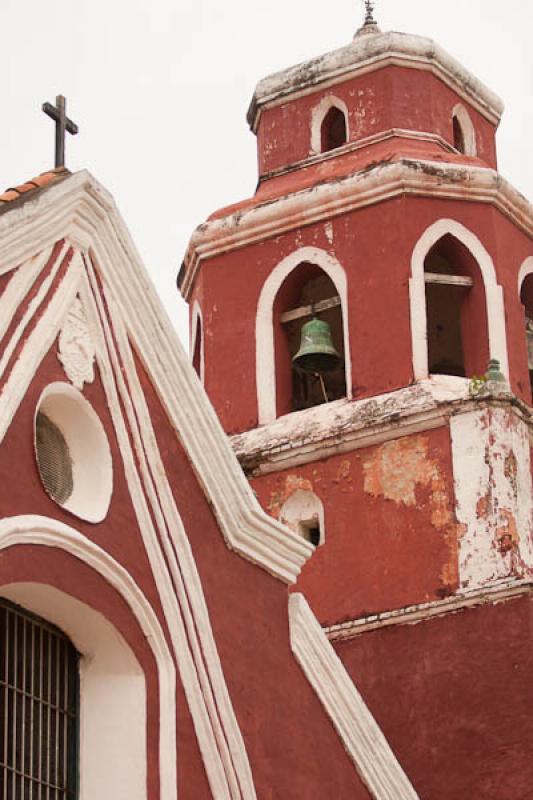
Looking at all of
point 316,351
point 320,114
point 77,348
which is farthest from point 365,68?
point 77,348

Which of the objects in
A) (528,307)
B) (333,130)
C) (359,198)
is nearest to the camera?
(359,198)

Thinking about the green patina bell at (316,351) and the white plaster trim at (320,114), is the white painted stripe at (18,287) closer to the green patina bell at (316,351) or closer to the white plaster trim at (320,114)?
the green patina bell at (316,351)

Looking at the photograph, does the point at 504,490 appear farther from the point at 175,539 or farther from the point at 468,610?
the point at 175,539

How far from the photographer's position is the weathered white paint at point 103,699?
13.5 m

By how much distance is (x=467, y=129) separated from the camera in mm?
22125

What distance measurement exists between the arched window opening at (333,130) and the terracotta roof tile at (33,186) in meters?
7.27

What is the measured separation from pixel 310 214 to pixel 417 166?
39.1 inches

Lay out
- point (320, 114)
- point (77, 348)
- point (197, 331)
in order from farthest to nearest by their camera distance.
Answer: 1. point (320, 114)
2. point (197, 331)
3. point (77, 348)

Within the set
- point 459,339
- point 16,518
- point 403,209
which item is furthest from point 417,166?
point 16,518

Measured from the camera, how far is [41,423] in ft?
45.4

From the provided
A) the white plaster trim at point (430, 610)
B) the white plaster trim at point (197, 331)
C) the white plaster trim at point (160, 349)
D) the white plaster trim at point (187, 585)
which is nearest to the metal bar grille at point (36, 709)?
the white plaster trim at point (187, 585)

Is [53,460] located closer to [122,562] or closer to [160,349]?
[122,562]

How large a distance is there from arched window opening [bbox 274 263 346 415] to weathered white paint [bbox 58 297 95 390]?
6275 mm

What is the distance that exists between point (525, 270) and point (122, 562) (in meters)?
7.85
